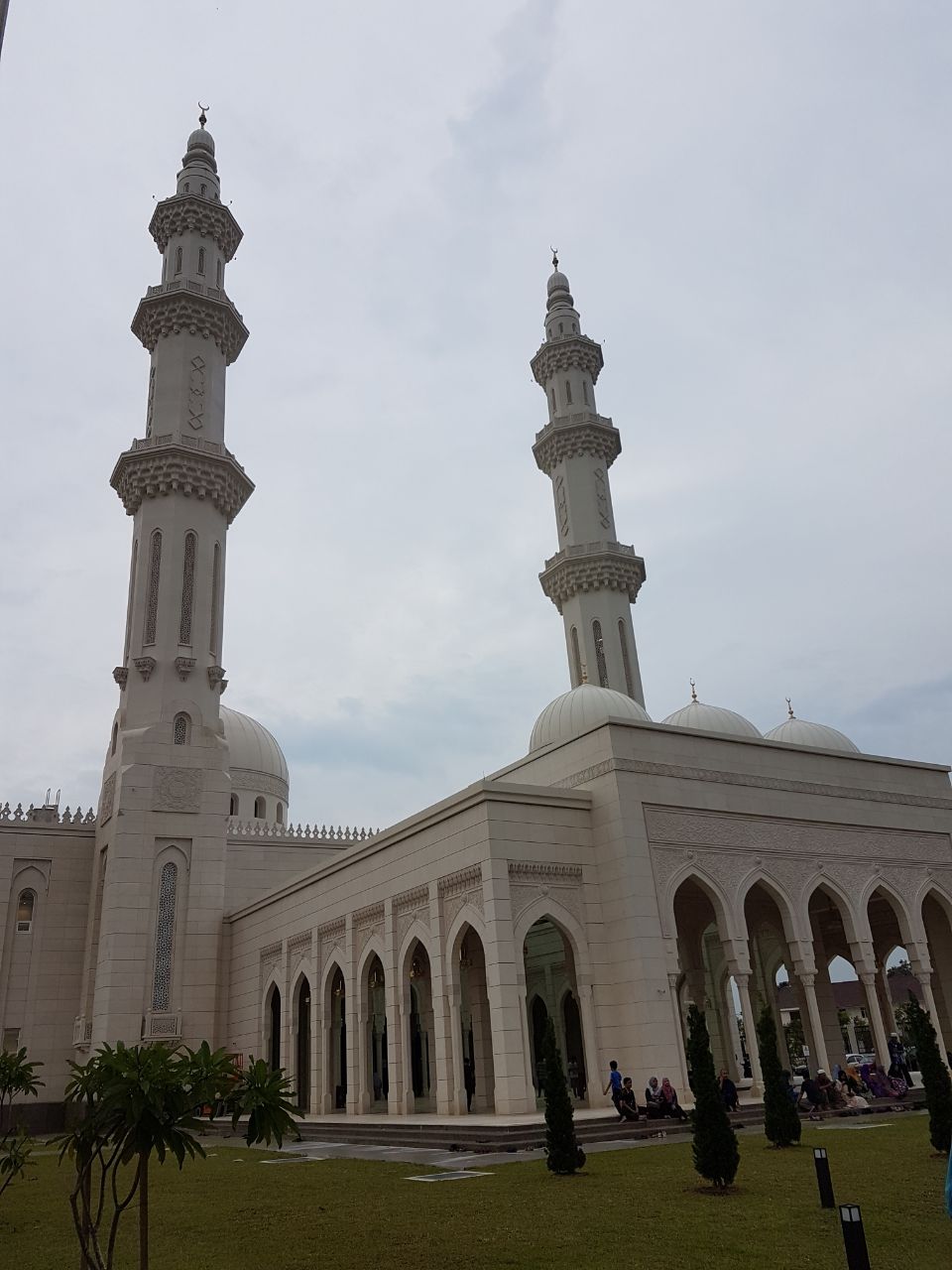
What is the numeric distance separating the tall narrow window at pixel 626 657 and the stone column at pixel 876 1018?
11.6m

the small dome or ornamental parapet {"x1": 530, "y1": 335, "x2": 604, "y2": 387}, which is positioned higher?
the small dome

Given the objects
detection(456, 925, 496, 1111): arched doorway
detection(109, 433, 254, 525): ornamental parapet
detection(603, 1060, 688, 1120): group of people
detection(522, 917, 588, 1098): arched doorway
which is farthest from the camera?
detection(109, 433, 254, 525): ornamental parapet

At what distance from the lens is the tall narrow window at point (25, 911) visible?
2853cm

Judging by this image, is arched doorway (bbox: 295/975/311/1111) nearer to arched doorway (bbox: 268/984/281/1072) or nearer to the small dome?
arched doorway (bbox: 268/984/281/1072)

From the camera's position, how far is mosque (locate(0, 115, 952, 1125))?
18.8 meters

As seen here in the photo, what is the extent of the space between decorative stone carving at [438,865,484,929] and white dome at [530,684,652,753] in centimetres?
626

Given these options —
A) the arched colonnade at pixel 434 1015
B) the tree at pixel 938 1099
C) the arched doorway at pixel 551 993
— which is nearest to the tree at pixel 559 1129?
the tree at pixel 938 1099

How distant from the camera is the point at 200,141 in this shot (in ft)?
117

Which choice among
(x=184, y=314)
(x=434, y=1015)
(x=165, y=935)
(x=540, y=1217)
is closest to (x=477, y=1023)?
(x=434, y=1015)

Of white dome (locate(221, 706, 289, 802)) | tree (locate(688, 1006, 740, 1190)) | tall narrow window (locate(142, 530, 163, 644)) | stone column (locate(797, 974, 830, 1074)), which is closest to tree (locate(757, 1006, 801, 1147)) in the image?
tree (locate(688, 1006, 740, 1190))

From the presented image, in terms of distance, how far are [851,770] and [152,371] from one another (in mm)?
24205

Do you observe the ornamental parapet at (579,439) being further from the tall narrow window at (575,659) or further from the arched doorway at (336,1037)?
the arched doorway at (336,1037)

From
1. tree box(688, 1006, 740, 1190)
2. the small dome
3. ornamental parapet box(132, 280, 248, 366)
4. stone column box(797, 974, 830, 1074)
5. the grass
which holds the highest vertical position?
the small dome

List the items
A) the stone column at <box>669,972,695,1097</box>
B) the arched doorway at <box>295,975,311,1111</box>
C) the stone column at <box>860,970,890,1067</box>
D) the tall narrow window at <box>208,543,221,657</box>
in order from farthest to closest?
the tall narrow window at <box>208,543,221,657</box>, the arched doorway at <box>295,975,311,1111</box>, the stone column at <box>860,970,890,1067</box>, the stone column at <box>669,972,695,1097</box>
